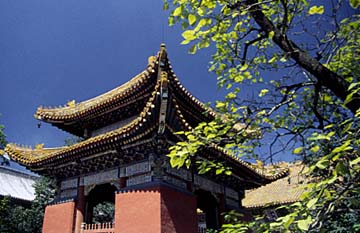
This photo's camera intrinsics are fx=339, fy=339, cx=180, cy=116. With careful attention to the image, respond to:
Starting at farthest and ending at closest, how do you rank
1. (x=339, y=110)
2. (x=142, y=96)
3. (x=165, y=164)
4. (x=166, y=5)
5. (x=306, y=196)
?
1. (x=142, y=96)
2. (x=165, y=164)
3. (x=339, y=110)
4. (x=166, y=5)
5. (x=306, y=196)

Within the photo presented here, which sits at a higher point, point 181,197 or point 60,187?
point 60,187

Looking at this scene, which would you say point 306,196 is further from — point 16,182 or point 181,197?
point 16,182

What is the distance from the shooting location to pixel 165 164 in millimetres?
8656

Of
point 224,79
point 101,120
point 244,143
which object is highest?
point 101,120

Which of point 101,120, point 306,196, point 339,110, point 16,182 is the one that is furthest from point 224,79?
point 16,182

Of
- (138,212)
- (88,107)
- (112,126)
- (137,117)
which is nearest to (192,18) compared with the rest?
(138,212)

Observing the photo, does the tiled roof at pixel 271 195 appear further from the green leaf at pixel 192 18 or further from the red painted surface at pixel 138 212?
the green leaf at pixel 192 18

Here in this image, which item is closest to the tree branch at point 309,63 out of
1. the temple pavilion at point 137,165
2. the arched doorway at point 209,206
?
the temple pavilion at point 137,165

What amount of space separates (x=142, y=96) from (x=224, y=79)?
4.30 metres

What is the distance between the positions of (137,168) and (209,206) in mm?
4385

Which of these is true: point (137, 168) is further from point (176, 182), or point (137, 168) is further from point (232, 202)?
point (232, 202)

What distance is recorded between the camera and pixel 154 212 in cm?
798

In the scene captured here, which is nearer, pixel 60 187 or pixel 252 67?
pixel 252 67

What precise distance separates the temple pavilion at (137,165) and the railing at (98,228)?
2 cm
